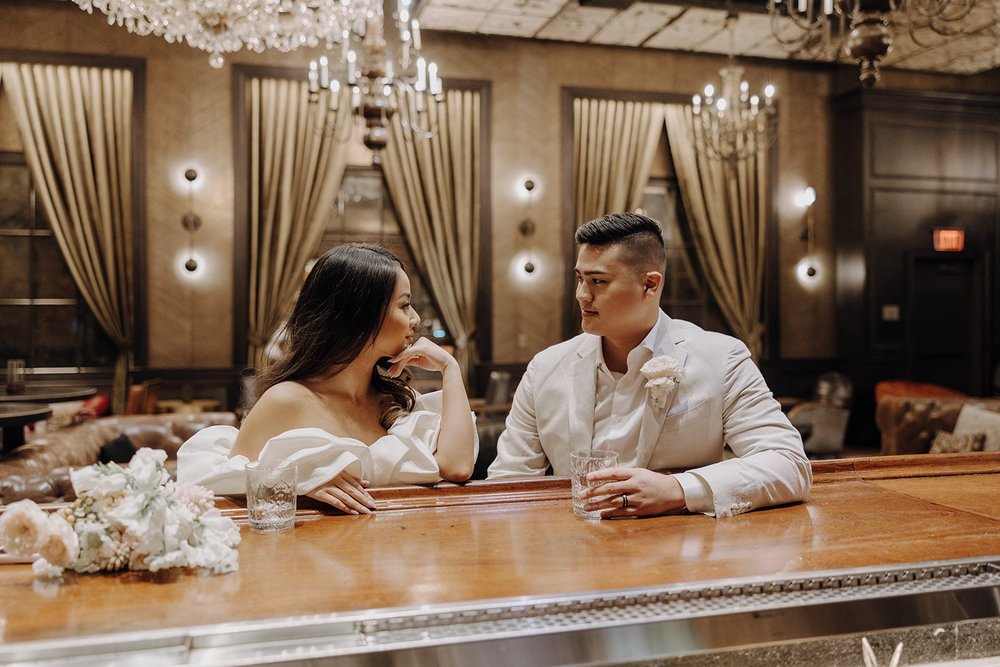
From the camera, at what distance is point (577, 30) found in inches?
311

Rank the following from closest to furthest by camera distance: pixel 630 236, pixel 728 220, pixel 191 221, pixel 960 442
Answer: pixel 630 236 → pixel 960 442 → pixel 191 221 → pixel 728 220

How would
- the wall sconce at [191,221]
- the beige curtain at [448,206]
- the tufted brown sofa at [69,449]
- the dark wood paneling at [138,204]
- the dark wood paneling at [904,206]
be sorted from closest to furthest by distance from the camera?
the tufted brown sofa at [69,449]
the dark wood paneling at [138,204]
the wall sconce at [191,221]
the beige curtain at [448,206]
the dark wood paneling at [904,206]

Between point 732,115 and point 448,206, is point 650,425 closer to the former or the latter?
point 732,115

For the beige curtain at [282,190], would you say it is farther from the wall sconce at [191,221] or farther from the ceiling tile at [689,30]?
the ceiling tile at [689,30]

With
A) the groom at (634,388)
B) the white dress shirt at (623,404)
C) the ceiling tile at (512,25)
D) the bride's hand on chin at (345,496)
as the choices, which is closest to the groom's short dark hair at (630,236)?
the groom at (634,388)

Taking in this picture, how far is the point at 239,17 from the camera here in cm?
410

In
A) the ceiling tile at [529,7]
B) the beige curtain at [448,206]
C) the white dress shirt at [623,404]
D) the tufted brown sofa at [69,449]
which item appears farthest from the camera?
the beige curtain at [448,206]

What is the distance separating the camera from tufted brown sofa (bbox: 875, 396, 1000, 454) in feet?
17.8

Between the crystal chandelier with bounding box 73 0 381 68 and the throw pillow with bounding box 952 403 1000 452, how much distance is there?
4441mm

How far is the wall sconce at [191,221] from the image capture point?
24.2ft

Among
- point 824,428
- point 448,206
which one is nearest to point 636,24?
point 448,206

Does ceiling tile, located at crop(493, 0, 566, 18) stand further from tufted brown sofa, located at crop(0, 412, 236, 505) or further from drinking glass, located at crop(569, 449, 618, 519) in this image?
drinking glass, located at crop(569, 449, 618, 519)

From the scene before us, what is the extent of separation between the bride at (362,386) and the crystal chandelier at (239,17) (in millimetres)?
2481

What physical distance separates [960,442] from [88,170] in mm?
7419
